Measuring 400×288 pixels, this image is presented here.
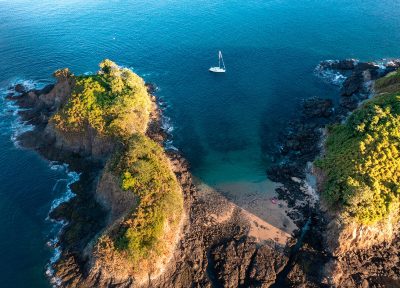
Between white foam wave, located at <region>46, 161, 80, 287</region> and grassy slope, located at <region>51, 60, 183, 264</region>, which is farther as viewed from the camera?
white foam wave, located at <region>46, 161, 80, 287</region>

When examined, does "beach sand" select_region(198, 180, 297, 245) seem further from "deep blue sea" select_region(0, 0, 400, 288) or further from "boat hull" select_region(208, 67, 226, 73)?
"boat hull" select_region(208, 67, 226, 73)

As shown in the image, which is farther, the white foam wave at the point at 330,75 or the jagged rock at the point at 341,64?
the jagged rock at the point at 341,64

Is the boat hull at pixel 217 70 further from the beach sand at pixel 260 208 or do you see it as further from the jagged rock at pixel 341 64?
the beach sand at pixel 260 208

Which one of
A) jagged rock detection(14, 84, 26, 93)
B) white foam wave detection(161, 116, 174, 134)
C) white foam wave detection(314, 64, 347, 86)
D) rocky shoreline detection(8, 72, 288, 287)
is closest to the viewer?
rocky shoreline detection(8, 72, 288, 287)

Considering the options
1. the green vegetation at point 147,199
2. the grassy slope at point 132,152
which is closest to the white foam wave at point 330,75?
the grassy slope at point 132,152

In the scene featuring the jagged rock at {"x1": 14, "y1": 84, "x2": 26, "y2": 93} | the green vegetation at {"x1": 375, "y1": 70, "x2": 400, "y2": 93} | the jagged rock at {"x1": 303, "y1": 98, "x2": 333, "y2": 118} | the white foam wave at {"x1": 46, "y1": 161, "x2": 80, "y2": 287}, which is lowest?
the white foam wave at {"x1": 46, "y1": 161, "x2": 80, "y2": 287}

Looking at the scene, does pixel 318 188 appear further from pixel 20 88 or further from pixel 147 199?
pixel 20 88

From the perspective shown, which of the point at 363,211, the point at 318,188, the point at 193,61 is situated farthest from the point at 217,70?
the point at 363,211

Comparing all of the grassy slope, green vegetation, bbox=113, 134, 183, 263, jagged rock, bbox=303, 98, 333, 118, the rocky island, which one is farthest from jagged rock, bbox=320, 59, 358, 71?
green vegetation, bbox=113, 134, 183, 263
